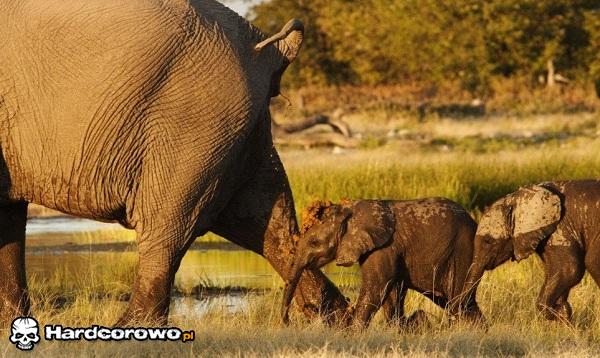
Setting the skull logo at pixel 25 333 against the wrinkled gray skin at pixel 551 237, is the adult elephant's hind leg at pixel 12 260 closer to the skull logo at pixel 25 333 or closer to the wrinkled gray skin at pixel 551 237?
the skull logo at pixel 25 333

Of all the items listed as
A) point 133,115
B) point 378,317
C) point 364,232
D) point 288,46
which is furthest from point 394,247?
point 133,115

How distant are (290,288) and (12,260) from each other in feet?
5.29

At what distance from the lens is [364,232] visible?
820 cm

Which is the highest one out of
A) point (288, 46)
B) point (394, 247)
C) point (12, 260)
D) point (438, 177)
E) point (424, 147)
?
point (288, 46)

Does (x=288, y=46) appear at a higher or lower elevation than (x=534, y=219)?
higher

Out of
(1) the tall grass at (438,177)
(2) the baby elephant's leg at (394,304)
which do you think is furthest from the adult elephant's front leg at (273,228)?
(1) the tall grass at (438,177)

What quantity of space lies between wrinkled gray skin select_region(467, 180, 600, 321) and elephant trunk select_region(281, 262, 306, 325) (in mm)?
969

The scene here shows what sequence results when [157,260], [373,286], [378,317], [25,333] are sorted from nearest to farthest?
[25,333] → [157,260] → [373,286] → [378,317]

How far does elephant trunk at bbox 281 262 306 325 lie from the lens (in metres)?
8.29

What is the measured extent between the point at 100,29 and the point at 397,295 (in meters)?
2.23

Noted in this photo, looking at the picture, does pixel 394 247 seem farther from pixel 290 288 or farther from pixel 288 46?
pixel 288 46

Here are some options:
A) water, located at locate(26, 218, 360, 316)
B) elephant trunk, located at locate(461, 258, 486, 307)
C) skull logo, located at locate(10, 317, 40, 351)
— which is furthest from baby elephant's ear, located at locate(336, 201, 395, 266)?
skull logo, located at locate(10, 317, 40, 351)

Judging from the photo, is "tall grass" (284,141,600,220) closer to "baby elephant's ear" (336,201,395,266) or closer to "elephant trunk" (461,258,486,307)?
"elephant trunk" (461,258,486,307)

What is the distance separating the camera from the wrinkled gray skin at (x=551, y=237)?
838 centimetres
